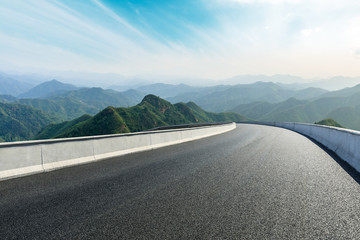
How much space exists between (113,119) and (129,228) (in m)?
130

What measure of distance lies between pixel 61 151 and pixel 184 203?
4.95 m

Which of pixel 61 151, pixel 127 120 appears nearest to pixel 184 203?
pixel 61 151

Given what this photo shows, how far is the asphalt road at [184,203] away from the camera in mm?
3049

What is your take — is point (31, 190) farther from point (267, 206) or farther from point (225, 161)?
point (225, 161)

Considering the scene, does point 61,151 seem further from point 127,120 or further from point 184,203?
point 127,120

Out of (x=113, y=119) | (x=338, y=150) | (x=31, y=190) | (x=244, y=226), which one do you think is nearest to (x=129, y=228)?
(x=244, y=226)

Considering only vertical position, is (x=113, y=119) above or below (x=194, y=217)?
above

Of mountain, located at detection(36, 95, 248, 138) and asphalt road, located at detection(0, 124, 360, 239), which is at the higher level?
mountain, located at detection(36, 95, 248, 138)

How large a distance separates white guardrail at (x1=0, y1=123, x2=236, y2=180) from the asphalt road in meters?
0.44

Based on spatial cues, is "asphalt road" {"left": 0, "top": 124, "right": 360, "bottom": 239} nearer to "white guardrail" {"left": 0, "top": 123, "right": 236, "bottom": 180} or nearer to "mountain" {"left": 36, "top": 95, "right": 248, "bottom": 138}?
"white guardrail" {"left": 0, "top": 123, "right": 236, "bottom": 180}

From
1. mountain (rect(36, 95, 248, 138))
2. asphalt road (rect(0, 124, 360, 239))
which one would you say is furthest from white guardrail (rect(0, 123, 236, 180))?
mountain (rect(36, 95, 248, 138))

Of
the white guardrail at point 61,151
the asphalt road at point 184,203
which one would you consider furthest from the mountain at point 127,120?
the asphalt road at point 184,203

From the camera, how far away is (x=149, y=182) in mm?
5309

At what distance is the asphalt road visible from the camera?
10.0 ft
